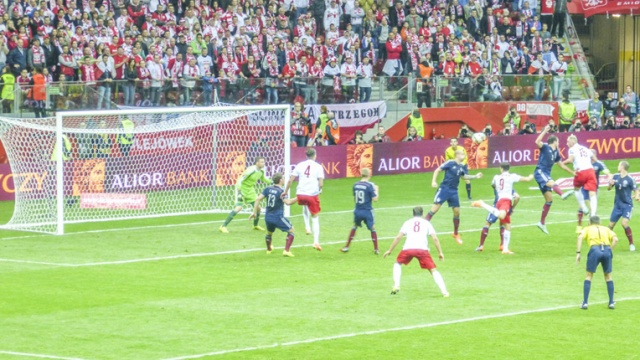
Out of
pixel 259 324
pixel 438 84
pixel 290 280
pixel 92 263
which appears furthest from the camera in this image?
pixel 438 84

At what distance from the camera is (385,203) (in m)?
38.7

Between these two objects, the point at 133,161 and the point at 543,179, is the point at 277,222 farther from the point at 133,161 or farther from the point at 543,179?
the point at 133,161

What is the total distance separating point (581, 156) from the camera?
33.0 meters

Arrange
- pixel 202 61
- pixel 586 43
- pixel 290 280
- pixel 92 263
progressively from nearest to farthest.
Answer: pixel 290 280
pixel 92 263
pixel 202 61
pixel 586 43

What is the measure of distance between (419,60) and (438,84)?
1425 mm

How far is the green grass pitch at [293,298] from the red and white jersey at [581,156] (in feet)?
5.69

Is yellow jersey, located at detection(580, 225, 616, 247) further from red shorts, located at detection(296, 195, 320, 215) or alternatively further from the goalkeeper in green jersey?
the goalkeeper in green jersey

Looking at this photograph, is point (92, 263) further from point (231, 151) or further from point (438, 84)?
point (438, 84)

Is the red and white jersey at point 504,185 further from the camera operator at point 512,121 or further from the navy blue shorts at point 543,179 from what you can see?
the camera operator at point 512,121

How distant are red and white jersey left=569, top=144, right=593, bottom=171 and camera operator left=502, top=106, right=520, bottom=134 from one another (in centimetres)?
1605

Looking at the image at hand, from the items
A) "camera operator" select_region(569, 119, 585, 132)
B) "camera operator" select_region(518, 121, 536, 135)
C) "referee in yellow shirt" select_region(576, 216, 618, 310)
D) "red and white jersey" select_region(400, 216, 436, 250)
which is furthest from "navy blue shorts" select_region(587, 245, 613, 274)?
"camera operator" select_region(569, 119, 585, 132)

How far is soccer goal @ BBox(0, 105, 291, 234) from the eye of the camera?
33.4 meters

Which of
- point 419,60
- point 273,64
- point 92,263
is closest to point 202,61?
point 273,64

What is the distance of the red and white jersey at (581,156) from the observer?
108ft
